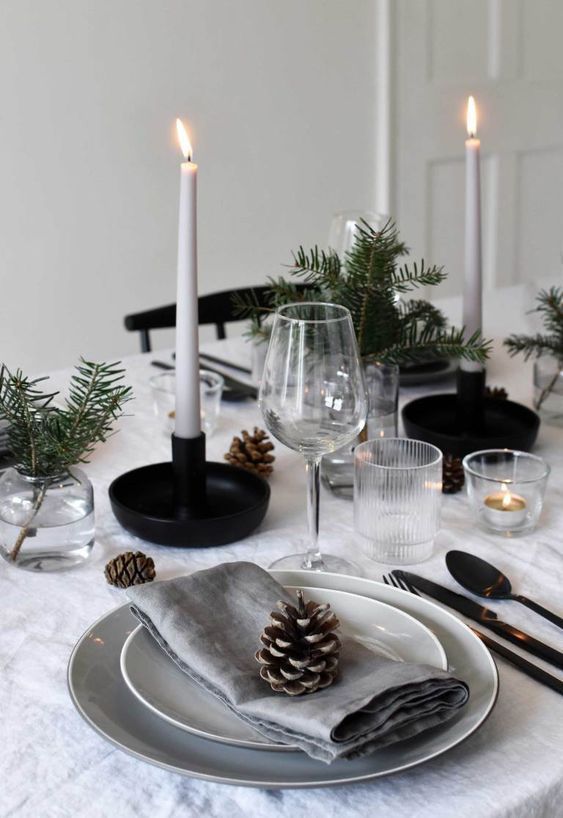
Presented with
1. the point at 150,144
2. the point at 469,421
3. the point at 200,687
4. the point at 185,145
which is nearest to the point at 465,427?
the point at 469,421

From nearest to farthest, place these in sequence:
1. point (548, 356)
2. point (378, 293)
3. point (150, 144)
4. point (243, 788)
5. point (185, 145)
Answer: point (243, 788)
point (185, 145)
point (378, 293)
point (548, 356)
point (150, 144)

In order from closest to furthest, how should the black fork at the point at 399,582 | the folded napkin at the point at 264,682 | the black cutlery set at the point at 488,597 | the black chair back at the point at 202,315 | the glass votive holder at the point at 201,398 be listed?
the folded napkin at the point at 264,682 < the black cutlery set at the point at 488,597 < the black fork at the point at 399,582 < the glass votive holder at the point at 201,398 < the black chair back at the point at 202,315

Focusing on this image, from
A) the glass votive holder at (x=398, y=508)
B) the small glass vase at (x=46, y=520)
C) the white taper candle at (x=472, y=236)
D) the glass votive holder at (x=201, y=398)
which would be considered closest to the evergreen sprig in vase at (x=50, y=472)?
the small glass vase at (x=46, y=520)

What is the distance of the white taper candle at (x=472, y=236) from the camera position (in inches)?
44.2

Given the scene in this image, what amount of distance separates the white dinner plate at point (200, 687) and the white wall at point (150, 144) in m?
2.07

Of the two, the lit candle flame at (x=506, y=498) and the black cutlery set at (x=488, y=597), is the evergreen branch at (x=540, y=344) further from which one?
the black cutlery set at (x=488, y=597)

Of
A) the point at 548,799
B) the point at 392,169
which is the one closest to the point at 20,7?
the point at 392,169

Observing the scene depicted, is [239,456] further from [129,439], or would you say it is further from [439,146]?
[439,146]

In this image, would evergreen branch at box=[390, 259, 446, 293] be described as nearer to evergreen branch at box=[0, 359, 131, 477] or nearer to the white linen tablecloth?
the white linen tablecloth

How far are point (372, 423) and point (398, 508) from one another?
0.66ft

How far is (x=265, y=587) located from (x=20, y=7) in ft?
6.98

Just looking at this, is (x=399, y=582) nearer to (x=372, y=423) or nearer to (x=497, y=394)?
(x=372, y=423)

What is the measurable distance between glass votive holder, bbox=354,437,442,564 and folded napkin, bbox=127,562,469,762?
14cm

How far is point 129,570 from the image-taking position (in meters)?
0.87
